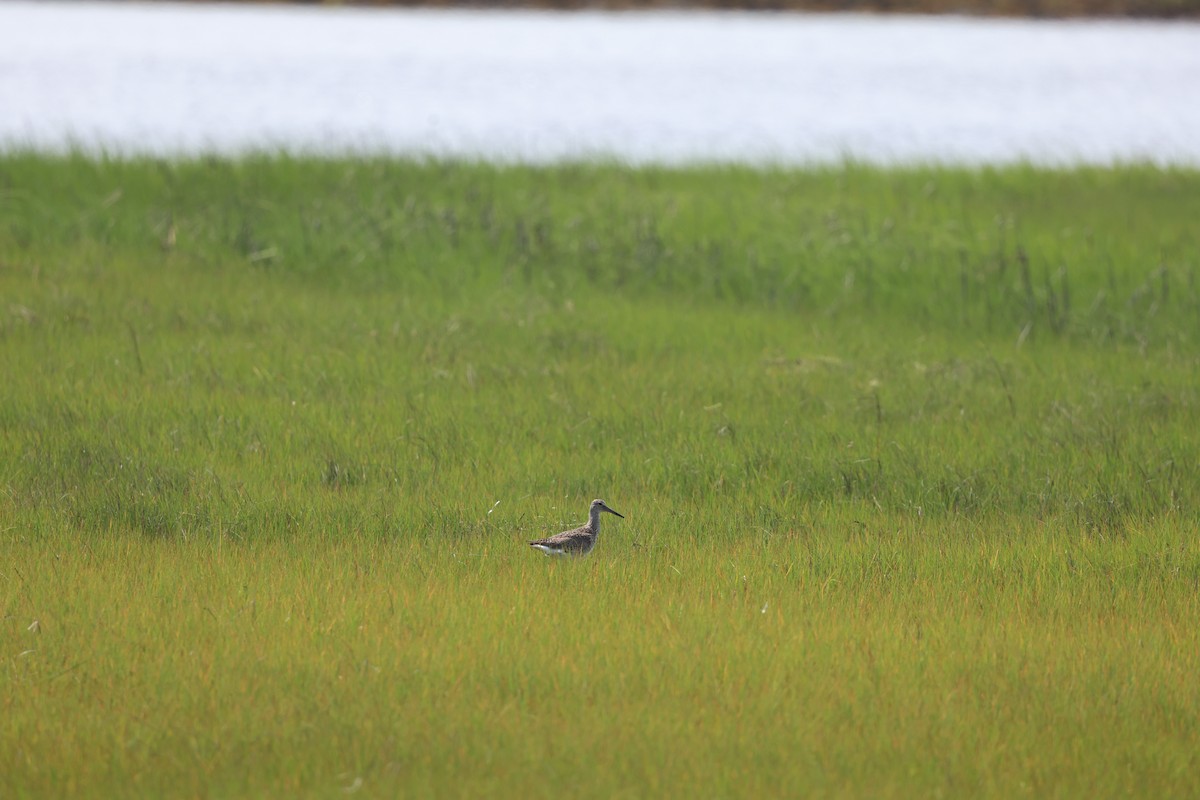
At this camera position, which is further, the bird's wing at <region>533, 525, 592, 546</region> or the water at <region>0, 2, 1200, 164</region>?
the water at <region>0, 2, 1200, 164</region>

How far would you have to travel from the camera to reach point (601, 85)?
3506cm

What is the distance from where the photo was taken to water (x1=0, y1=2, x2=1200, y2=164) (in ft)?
81.1

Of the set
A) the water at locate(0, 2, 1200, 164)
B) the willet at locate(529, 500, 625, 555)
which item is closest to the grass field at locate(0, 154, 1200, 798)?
the willet at locate(529, 500, 625, 555)

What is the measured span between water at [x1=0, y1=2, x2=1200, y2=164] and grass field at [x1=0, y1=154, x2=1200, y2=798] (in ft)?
18.4

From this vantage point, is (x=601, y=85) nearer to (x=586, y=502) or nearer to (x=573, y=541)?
(x=586, y=502)

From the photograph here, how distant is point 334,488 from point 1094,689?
405 cm

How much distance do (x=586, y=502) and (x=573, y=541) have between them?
1061 mm

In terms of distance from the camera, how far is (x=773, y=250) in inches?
577

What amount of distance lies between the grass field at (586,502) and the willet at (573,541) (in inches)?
4.4

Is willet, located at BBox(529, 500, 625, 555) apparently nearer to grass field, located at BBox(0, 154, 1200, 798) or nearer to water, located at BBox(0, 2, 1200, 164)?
grass field, located at BBox(0, 154, 1200, 798)

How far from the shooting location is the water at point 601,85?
2472 cm

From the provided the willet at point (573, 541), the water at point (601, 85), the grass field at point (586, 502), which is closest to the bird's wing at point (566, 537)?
the willet at point (573, 541)

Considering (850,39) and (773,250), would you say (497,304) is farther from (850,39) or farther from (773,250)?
(850,39)

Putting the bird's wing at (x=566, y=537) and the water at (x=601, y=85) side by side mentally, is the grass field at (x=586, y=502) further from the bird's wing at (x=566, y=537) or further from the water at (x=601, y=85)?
the water at (x=601, y=85)
